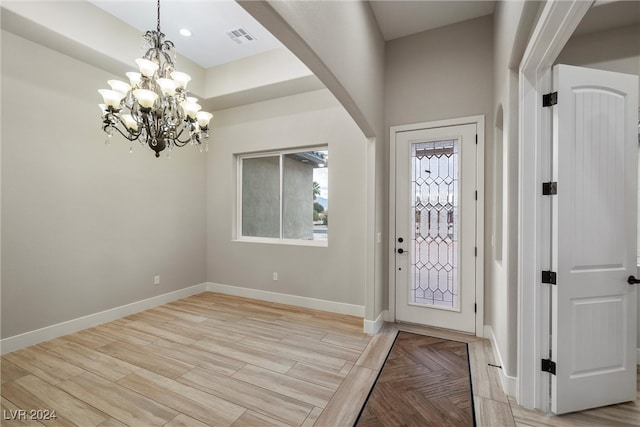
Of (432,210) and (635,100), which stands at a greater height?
(635,100)

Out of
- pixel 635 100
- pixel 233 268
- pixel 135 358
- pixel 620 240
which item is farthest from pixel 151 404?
pixel 635 100

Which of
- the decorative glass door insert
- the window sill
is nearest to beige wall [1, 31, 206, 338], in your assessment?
the window sill

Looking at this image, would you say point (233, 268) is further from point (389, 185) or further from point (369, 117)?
point (369, 117)

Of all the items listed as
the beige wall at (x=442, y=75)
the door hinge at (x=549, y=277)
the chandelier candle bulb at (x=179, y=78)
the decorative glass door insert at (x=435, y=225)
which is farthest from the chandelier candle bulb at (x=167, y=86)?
the door hinge at (x=549, y=277)

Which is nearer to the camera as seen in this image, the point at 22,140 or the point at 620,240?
the point at 620,240

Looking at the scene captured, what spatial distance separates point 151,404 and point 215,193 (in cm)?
338

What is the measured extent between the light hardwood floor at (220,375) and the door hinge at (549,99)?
2.15m

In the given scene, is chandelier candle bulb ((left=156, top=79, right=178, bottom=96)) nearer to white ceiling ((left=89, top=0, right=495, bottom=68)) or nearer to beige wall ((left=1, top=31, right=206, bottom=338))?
white ceiling ((left=89, top=0, right=495, bottom=68))

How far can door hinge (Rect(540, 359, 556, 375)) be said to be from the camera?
1.91 meters

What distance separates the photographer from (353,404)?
78.5 inches

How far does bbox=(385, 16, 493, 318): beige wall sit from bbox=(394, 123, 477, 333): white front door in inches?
8.0

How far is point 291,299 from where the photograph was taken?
412 centimetres

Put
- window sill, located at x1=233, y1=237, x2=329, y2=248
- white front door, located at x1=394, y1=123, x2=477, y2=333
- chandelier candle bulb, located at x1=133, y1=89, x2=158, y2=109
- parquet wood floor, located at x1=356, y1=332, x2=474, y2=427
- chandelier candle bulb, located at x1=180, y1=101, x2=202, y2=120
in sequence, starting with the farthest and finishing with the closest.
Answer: window sill, located at x1=233, y1=237, x2=329, y2=248 → white front door, located at x1=394, y1=123, x2=477, y2=333 → chandelier candle bulb, located at x1=180, y1=101, x2=202, y2=120 → chandelier candle bulb, located at x1=133, y1=89, x2=158, y2=109 → parquet wood floor, located at x1=356, y1=332, x2=474, y2=427

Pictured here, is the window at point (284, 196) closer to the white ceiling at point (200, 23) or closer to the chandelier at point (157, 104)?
the white ceiling at point (200, 23)
